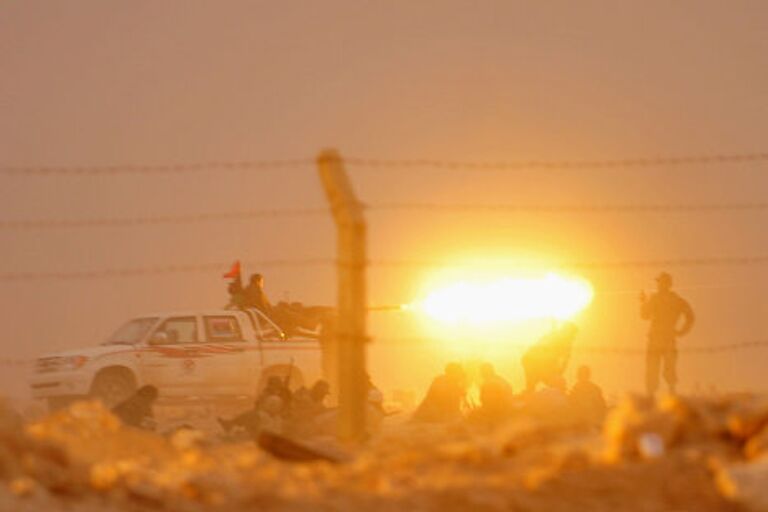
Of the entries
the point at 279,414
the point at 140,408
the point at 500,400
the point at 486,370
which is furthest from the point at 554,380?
the point at 140,408

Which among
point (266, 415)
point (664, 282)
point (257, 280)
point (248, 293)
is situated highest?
point (257, 280)

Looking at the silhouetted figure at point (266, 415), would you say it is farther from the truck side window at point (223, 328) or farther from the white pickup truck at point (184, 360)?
the truck side window at point (223, 328)

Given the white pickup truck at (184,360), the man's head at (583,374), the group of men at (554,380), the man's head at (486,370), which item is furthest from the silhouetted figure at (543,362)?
the white pickup truck at (184,360)

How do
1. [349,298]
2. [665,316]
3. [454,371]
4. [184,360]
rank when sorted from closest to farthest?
[349,298] → [454,371] → [665,316] → [184,360]

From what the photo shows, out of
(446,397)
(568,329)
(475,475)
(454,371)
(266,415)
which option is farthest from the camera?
(568,329)

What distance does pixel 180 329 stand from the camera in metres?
22.5

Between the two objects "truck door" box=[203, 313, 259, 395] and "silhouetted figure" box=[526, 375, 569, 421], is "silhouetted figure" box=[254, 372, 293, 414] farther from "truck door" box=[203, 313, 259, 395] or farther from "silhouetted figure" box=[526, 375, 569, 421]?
"truck door" box=[203, 313, 259, 395]

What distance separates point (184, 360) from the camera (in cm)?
2195

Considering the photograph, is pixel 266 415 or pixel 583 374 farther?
pixel 583 374

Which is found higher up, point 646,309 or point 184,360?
point 646,309

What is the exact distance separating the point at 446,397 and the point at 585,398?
5.16ft

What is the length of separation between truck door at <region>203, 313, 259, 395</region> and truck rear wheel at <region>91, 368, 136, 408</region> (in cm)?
107

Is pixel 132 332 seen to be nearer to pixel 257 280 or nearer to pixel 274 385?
pixel 257 280

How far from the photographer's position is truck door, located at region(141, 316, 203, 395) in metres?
21.6
